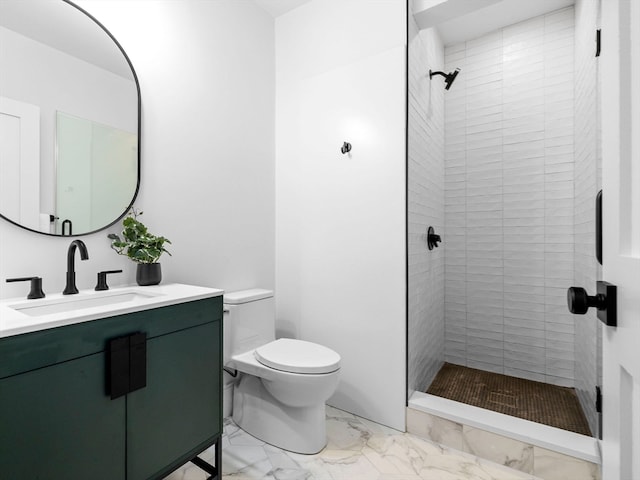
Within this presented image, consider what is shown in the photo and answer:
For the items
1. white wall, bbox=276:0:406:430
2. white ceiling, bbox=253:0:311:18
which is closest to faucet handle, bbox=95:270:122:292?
white wall, bbox=276:0:406:430

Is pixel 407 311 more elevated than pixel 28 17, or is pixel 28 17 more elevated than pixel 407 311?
pixel 28 17

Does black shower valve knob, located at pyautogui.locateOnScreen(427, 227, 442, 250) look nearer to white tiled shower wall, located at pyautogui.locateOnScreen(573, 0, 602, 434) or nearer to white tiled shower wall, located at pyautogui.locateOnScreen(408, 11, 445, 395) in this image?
white tiled shower wall, located at pyautogui.locateOnScreen(408, 11, 445, 395)

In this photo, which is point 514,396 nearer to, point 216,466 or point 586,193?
point 586,193

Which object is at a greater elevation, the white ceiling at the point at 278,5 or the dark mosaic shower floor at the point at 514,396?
the white ceiling at the point at 278,5

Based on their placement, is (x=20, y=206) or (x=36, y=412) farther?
(x=20, y=206)

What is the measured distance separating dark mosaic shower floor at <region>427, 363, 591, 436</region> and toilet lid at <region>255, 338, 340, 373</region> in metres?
0.98

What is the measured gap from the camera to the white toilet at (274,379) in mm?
1616

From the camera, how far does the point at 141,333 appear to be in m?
1.16

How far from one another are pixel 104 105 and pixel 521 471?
2.53 metres

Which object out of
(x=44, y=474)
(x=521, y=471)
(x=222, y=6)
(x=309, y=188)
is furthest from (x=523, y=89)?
(x=44, y=474)

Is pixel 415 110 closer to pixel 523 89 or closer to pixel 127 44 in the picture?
pixel 523 89

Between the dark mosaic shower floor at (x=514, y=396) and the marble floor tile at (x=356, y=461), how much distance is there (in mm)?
485

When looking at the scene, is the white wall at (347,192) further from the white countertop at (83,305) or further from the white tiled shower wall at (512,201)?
the white tiled shower wall at (512,201)

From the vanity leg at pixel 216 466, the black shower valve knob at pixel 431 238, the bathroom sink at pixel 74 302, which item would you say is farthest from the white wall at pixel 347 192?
the bathroom sink at pixel 74 302
